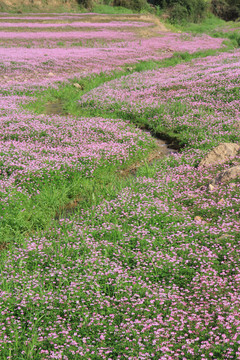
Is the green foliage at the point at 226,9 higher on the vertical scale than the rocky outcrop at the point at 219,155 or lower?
higher

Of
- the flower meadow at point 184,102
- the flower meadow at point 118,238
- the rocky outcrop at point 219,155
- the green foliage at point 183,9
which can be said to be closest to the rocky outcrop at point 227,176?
the flower meadow at point 118,238

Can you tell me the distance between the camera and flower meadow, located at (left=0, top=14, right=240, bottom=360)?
473cm

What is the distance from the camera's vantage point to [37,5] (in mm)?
63812

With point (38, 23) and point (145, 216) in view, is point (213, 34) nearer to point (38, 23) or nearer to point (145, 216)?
point (38, 23)

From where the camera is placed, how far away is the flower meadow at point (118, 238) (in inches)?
186

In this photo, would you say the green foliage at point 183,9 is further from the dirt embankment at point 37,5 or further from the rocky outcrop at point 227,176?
the rocky outcrop at point 227,176

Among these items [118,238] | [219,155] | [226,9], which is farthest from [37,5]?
[118,238]

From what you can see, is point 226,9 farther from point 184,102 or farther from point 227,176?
point 227,176

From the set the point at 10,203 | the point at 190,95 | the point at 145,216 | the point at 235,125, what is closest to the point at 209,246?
the point at 145,216

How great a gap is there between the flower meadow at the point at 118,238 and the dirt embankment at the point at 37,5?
53132mm

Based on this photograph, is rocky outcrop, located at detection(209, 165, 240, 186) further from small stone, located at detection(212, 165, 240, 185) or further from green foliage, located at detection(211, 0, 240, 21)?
green foliage, located at detection(211, 0, 240, 21)

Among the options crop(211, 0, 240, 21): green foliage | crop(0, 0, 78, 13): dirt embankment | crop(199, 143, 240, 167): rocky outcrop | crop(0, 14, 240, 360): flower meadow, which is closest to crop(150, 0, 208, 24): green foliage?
crop(211, 0, 240, 21): green foliage

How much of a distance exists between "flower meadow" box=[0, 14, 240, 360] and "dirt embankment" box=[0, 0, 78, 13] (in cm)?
5313

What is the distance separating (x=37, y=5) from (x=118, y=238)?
222 ft
